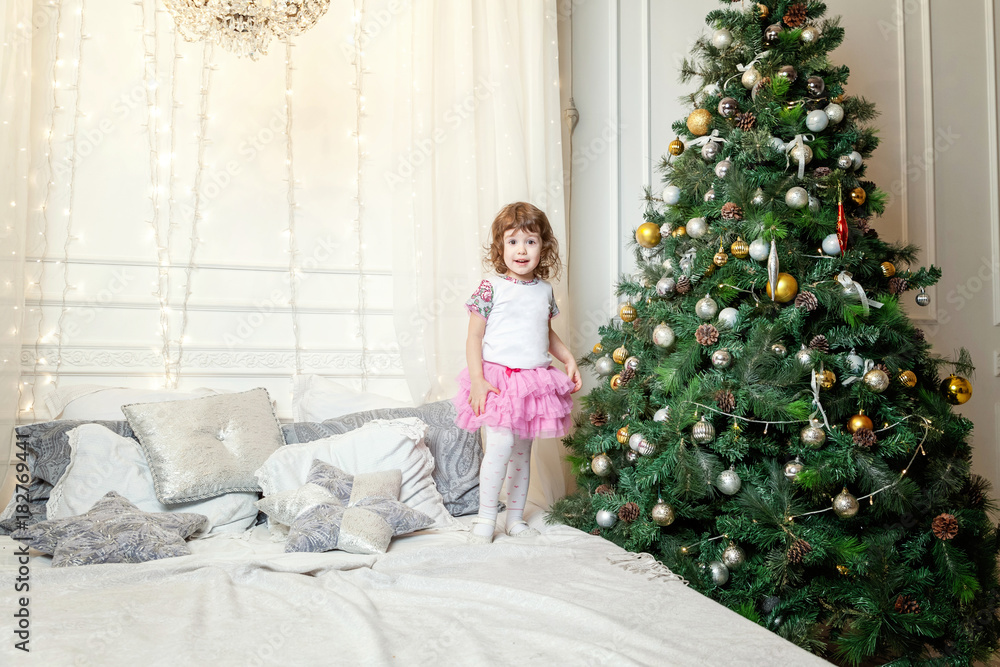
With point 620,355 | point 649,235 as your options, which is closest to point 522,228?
point 649,235

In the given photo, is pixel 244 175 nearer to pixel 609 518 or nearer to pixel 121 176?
pixel 121 176

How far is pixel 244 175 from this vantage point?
2.73 metres

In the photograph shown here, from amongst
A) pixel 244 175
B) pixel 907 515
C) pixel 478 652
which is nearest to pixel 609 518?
pixel 907 515

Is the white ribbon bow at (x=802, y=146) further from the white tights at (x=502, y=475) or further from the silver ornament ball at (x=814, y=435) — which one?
the white tights at (x=502, y=475)

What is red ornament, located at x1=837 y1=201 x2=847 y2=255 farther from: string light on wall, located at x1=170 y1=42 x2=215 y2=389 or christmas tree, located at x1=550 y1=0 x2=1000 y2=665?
string light on wall, located at x1=170 y1=42 x2=215 y2=389

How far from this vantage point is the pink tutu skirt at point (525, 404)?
2.05 m

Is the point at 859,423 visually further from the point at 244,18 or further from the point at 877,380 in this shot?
the point at 244,18

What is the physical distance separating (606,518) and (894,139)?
2.13 metres

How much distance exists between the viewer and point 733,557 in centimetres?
174

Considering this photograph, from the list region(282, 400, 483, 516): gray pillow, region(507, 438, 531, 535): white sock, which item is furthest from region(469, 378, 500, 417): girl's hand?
region(282, 400, 483, 516): gray pillow

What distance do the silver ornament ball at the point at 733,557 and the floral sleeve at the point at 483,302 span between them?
0.95 m

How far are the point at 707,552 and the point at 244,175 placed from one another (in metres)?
2.13

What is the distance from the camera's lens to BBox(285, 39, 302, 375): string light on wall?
2.74 m

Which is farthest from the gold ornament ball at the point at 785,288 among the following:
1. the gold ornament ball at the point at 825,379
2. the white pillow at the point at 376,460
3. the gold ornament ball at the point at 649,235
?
the white pillow at the point at 376,460
